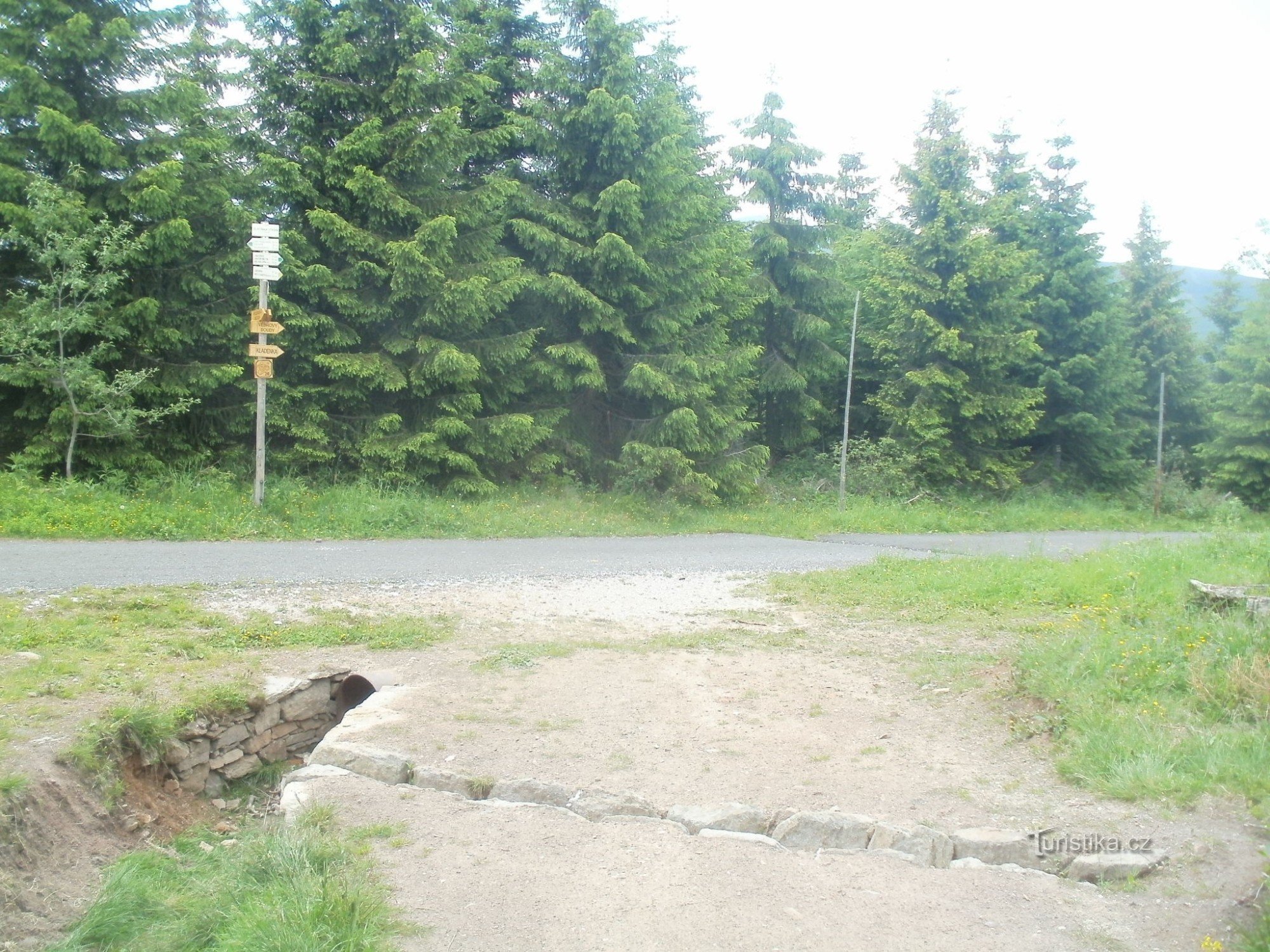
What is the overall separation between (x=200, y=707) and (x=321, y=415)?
10.8m

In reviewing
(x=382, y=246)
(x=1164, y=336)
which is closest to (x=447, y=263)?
(x=382, y=246)

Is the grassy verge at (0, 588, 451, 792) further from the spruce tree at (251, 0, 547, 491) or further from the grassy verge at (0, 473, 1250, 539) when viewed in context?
the spruce tree at (251, 0, 547, 491)

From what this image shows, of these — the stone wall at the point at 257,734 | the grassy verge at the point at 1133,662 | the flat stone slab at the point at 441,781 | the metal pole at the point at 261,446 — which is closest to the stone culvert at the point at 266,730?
the stone wall at the point at 257,734

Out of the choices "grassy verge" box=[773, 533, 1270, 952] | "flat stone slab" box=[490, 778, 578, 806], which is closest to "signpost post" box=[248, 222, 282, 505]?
"grassy verge" box=[773, 533, 1270, 952]

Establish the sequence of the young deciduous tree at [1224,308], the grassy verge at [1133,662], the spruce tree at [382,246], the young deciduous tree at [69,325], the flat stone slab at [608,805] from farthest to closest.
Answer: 1. the young deciduous tree at [1224,308]
2. the spruce tree at [382,246]
3. the young deciduous tree at [69,325]
4. the grassy verge at [1133,662]
5. the flat stone slab at [608,805]

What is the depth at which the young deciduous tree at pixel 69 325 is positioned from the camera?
1363 cm

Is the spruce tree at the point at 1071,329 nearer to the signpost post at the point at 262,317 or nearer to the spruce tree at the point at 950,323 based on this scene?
the spruce tree at the point at 950,323

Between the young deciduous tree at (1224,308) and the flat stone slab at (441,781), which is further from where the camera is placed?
the young deciduous tree at (1224,308)

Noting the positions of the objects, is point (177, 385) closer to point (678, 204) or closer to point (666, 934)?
point (678, 204)

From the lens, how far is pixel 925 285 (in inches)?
1016

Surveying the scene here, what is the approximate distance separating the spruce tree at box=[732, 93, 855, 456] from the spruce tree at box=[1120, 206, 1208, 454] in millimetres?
15747

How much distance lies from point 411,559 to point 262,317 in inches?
192

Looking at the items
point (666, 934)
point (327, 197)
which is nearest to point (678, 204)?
point (327, 197)

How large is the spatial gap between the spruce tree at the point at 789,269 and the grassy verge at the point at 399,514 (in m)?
3.85
